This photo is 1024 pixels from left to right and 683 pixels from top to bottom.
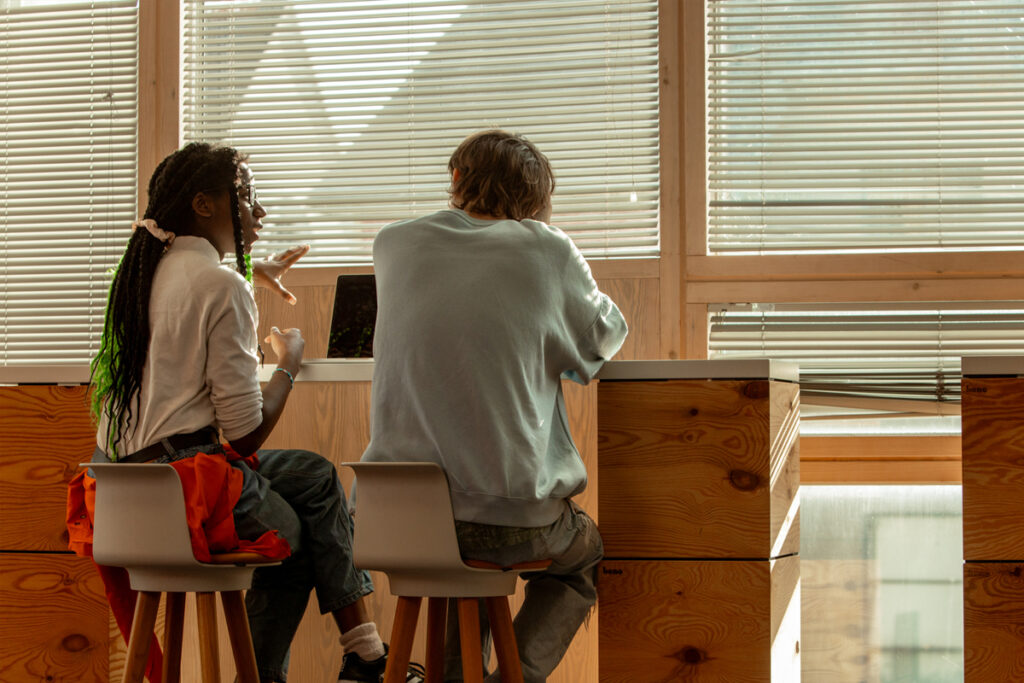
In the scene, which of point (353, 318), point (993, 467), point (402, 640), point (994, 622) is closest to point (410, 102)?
point (353, 318)

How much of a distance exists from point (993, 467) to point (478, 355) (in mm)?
967

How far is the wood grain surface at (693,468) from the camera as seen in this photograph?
207cm

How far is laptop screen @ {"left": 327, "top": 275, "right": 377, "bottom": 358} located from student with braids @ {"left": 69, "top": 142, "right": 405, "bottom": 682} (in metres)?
0.47

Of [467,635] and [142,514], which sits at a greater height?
[142,514]

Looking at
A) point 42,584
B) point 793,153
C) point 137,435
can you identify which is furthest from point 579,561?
point 793,153

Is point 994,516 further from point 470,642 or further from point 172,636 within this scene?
point 172,636

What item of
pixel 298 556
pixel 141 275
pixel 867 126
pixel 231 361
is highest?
pixel 867 126

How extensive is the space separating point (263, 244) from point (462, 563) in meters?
1.76

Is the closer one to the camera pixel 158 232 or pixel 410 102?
pixel 158 232

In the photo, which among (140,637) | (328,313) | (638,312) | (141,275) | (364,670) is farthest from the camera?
(328,313)

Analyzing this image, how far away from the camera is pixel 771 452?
2.07 m

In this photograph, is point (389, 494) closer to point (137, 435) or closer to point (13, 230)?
point (137, 435)

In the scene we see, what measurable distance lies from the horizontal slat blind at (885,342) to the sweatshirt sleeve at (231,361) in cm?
152

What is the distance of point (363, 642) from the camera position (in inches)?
83.0
